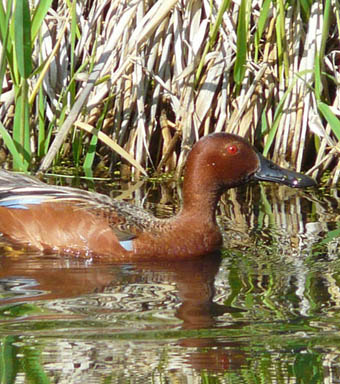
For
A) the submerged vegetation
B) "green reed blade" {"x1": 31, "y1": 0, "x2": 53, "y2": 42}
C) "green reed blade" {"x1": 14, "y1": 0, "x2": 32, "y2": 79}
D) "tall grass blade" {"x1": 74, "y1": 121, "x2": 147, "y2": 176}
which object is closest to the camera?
"green reed blade" {"x1": 14, "y1": 0, "x2": 32, "y2": 79}

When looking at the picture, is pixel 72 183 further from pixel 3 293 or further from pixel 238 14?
pixel 3 293

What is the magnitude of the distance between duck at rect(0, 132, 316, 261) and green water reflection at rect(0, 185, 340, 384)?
11 centimetres

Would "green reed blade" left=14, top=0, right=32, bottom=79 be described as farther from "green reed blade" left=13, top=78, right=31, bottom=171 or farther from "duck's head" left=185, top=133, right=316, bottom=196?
"duck's head" left=185, top=133, right=316, bottom=196

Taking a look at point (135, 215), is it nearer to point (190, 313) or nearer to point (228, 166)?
point (228, 166)

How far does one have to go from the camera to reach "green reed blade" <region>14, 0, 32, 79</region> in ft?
20.0

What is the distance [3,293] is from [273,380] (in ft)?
5.13

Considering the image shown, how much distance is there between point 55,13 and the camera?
7141mm

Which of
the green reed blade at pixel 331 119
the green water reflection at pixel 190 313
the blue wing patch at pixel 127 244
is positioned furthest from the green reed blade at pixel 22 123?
the green reed blade at pixel 331 119

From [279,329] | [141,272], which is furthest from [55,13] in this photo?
[279,329]

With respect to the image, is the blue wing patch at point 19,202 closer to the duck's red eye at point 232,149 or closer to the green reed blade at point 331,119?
the duck's red eye at point 232,149

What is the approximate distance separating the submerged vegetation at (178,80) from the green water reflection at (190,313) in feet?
2.62

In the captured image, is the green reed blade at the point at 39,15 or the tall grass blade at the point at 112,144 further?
the tall grass blade at the point at 112,144

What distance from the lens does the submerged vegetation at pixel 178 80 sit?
6852 millimetres

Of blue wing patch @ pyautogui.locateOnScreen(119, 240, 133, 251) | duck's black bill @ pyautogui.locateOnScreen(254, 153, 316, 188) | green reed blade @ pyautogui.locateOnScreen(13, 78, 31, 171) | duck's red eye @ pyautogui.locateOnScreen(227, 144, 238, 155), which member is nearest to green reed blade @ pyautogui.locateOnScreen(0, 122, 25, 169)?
→ green reed blade @ pyautogui.locateOnScreen(13, 78, 31, 171)
